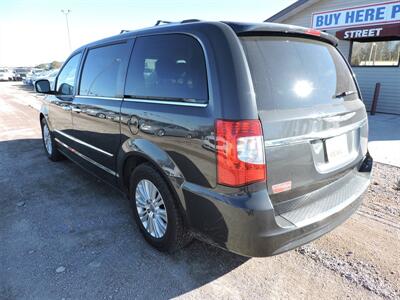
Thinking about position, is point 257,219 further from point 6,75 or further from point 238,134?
point 6,75

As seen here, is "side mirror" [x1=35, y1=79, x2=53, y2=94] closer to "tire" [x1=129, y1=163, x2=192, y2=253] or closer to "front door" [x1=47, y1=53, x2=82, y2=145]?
"front door" [x1=47, y1=53, x2=82, y2=145]

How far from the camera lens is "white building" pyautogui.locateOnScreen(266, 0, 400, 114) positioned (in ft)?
29.5

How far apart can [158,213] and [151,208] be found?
0.35 ft

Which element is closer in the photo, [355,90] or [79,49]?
[355,90]

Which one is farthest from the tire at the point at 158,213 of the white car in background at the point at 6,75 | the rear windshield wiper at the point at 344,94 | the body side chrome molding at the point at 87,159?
the white car in background at the point at 6,75

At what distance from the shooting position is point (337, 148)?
7.92 ft

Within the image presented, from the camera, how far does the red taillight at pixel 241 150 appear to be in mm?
1943

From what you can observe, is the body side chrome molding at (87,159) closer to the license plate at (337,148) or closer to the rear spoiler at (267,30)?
the rear spoiler at (267,30)

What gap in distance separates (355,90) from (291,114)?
1.20 m

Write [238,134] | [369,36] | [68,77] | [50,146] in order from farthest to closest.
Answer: [369,36], [50,146], [68,77], [238,134]

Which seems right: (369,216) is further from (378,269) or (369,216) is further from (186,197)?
(186,197)

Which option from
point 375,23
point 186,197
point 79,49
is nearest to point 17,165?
point 79,49

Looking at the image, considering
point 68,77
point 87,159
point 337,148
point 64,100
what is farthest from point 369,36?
point 87,159

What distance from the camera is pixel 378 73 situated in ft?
31.9
